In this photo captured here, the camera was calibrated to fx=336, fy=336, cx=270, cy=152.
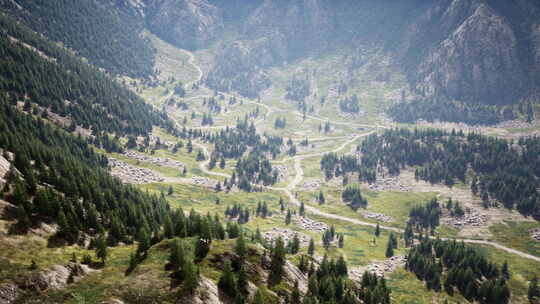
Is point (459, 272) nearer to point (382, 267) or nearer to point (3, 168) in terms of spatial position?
point (382, 267)

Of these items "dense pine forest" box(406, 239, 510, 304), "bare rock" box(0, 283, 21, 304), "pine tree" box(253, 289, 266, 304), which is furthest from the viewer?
"dense pine forest" box(406, 239, 510, 304)

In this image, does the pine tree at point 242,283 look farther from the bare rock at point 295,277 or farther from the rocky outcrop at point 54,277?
the rocky outcrop at point 54,277

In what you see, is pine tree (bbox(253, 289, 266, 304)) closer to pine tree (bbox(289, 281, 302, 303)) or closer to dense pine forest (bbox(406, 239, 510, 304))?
pine tree (bbox(289, 281, 302, 303))

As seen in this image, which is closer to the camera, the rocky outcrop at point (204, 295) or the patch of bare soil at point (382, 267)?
the rocky outcrop at point (204, 295)

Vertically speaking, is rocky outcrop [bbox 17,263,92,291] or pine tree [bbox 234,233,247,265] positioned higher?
pine tree [bbox 234,233,247,265]

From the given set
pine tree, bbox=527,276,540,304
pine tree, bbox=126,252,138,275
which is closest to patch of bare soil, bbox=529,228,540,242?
pine tree, bbox=527,276,540,304

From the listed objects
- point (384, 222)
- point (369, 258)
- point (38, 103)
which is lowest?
point (369, 258)

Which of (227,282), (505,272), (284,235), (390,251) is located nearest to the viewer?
(227,282)

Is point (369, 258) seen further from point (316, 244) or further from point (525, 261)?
point (525, 261)

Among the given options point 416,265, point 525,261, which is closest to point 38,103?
point 416,265

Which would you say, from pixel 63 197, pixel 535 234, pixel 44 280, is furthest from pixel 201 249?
pixel 535 234

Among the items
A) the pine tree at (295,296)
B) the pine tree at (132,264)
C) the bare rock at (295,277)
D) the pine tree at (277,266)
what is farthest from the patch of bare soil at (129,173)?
the pine tree at (295,296)
